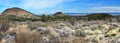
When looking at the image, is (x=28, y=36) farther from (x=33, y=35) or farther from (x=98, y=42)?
(x=98, y=42)

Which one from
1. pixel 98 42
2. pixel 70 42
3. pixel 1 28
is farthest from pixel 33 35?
pixel 1 28

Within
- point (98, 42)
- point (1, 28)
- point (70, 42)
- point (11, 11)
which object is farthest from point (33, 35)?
point (11, 11)

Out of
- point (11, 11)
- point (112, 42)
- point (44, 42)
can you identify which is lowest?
point (11, 11)

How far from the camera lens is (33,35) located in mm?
13828

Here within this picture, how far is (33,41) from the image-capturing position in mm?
13328

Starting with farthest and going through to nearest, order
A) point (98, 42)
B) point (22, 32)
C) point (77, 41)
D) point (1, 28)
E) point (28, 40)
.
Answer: point (1, 28)
point (98, 42)
point (22, 32)
point (28, 40)
point (77, 41)

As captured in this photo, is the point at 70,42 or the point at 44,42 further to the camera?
the point at 44,42

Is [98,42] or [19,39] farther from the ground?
[19,39]

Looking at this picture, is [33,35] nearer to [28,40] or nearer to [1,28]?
[28,40]

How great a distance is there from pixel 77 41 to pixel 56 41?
1065mm

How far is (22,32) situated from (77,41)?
8.99ft

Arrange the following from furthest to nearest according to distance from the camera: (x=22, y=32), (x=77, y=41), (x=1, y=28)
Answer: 1. (x=1, y=28)
2. (x=22, y=32)
3. (x=77, y=41)

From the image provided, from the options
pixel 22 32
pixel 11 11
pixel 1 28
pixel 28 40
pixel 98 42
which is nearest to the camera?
pixel 28 40

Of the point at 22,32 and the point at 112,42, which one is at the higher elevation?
the point at 22,32
